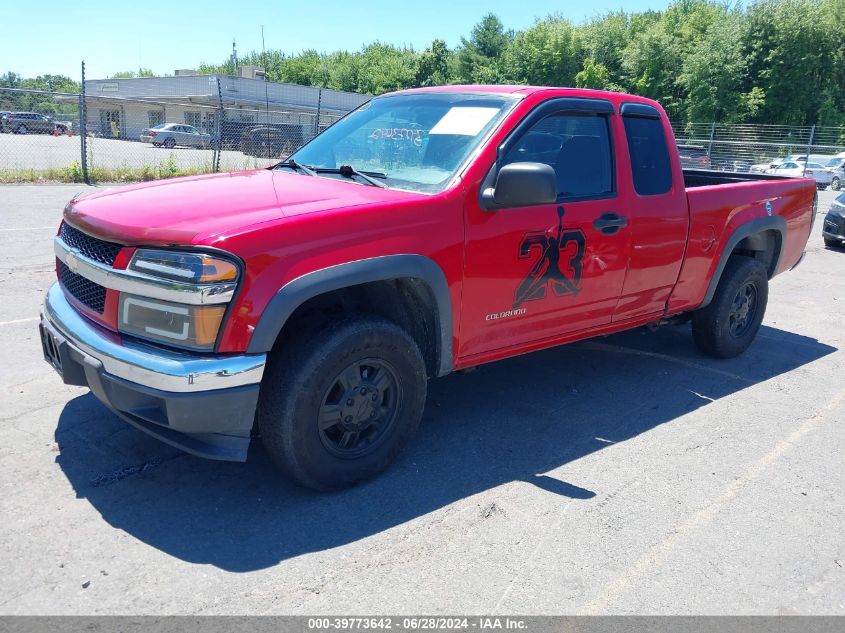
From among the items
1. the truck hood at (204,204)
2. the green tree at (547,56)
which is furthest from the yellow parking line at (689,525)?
the green tree at (547,56)

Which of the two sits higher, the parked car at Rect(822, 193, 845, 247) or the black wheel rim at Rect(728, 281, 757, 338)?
the parked car at Rect(822, 193, 845, 247)

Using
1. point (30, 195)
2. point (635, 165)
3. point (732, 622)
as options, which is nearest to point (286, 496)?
point (732, 622)

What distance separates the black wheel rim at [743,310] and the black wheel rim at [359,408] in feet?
11.5

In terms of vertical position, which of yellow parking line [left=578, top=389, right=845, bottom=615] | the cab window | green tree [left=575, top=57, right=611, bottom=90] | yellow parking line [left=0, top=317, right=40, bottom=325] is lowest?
yellow parking line [left=578, top=389, right=845, bottom=615]

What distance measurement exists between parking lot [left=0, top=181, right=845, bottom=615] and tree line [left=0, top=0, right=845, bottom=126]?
1915 inches

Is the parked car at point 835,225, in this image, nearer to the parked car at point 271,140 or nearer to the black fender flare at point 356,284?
the black fender flare at point 356,284

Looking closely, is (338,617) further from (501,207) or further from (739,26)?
(739,26)

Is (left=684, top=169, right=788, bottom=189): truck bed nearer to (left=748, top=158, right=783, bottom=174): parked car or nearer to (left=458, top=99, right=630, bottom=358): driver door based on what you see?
(left=458, top=99, right=630, bottom=358): driver door

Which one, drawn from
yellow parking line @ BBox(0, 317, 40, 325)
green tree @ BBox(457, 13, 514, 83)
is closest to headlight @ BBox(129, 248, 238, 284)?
yellow parking line @ BBox(0, 317, 40, 325)

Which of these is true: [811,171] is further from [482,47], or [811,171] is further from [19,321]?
[482,47]

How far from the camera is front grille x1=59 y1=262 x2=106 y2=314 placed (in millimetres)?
3227

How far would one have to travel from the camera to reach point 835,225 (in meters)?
12.3

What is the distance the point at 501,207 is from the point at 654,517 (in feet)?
5.65

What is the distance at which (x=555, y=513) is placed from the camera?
11.2 ft
